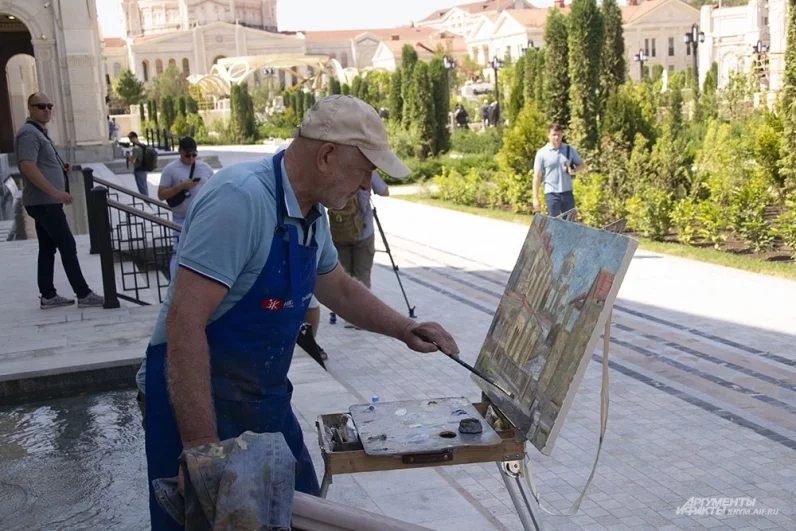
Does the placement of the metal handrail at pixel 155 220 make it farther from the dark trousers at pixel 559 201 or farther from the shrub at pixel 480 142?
the shrub at pixel 480 142

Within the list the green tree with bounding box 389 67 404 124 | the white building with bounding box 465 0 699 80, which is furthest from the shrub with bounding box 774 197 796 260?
the white building with bounding box 465 0 699 80

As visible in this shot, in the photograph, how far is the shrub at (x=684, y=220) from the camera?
11.7 m

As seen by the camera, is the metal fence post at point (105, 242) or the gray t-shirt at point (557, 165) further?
the gray t-shirt at point (557, 165)

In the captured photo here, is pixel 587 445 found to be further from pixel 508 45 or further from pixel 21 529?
pixel 508 45

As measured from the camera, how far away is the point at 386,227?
1506 centimetres

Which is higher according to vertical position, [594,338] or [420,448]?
[594,338]

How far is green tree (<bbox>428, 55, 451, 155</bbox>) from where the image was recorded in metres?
24.1

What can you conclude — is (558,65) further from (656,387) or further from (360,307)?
(360,307)

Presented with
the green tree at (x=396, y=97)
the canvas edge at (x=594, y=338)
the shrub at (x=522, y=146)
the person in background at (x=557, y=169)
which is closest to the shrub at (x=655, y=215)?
the person in background at (x=557, y=169)

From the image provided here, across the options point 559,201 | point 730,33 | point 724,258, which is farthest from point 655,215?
point 730,33

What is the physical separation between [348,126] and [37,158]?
20.0 feet

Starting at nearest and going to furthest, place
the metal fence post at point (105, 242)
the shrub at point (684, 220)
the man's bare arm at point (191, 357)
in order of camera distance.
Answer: the man's bare arm at point (191, 357) < the metal fence post at point (105, 242) < the shrub at point (684, 220)

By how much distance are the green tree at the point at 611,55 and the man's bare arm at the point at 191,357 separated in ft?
47.1

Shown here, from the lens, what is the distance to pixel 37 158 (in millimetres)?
7770
